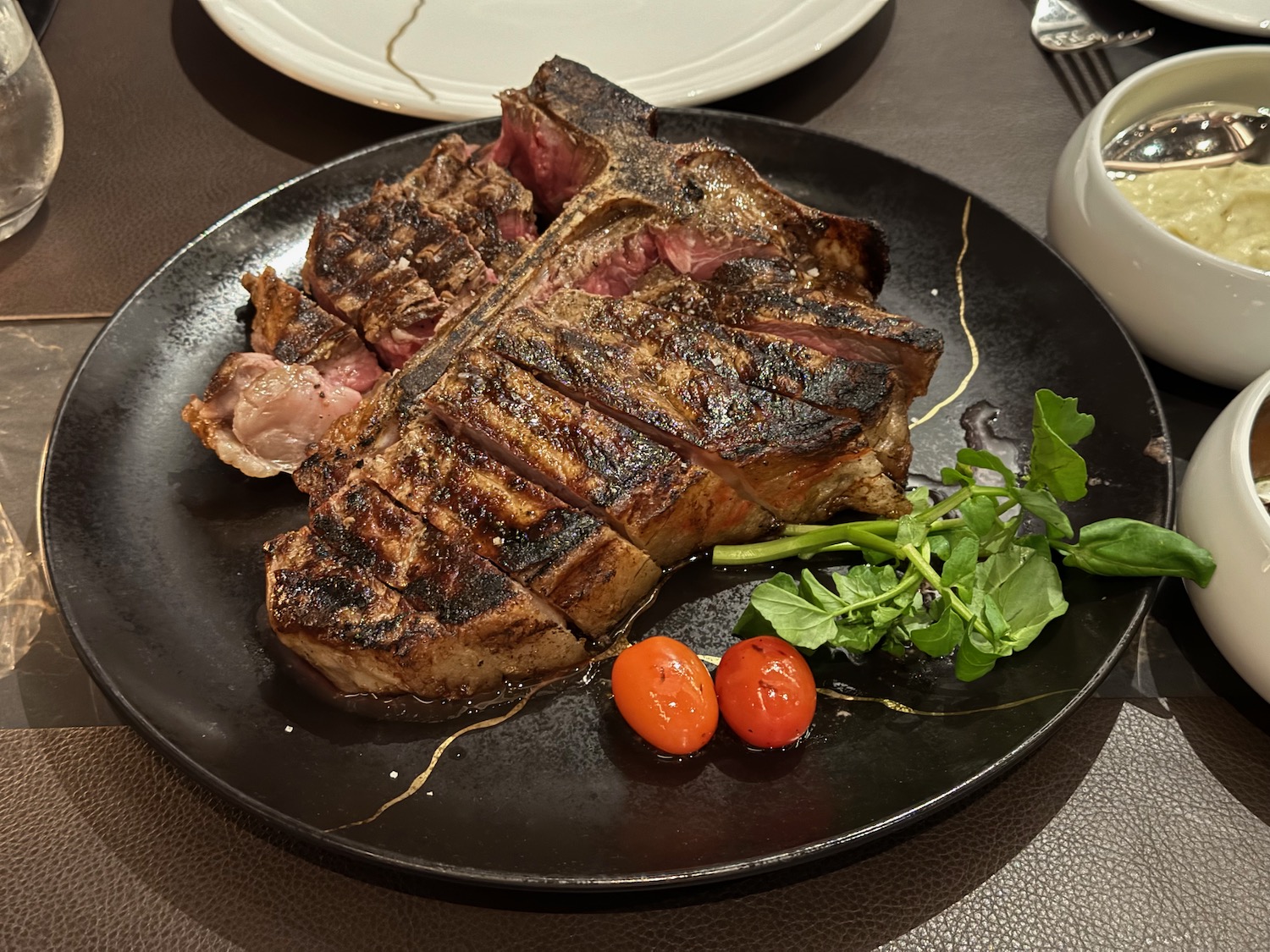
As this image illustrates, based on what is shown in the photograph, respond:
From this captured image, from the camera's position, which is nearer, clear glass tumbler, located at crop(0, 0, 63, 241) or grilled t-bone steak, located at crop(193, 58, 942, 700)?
grilled t-bone steak, located at crop(193, 58, 942, 700)

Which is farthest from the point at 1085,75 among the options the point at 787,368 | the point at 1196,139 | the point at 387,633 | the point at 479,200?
the point at 387,633

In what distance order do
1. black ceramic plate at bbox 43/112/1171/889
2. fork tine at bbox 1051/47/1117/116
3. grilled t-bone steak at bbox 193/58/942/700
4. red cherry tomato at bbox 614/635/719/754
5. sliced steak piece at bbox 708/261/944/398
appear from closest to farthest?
black ceramic plate at bbox 43/112/1171/889
red cherry tomato at bbox 614/635/719/754
grilled t-bone steak at bbox 193/58/942/700
sliced steak piece at bbox 708/261/944/398
fork tine at bbox 1051/47/1117/116

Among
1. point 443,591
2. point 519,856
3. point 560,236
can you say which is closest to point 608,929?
point 519,856

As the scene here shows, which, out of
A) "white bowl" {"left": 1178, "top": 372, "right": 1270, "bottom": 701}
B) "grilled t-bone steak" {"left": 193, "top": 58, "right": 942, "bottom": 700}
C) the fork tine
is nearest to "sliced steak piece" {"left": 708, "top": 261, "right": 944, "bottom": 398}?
"grilled t-bone steak" {"left": 193, "top": 58, "right": 942, "bottom": 700}

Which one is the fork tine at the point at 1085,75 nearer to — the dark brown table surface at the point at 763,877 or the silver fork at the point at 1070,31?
the silver fork at the point at 1070,31

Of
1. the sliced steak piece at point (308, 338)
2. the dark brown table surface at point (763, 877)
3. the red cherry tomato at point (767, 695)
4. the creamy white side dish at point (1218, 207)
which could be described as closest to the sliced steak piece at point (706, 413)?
the red cherry tomato at point (767, 695)

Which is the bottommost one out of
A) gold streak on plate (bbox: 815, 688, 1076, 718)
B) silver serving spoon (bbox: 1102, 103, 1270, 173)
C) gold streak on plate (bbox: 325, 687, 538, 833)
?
gold streak on plate (bbox: 325, 687, 538, 833)

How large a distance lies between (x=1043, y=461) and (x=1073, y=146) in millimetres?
1262

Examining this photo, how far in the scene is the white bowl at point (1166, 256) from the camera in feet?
8.38

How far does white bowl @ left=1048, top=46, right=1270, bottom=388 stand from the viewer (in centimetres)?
255

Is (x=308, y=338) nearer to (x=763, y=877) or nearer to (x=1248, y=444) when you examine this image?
(x=763, y=877)

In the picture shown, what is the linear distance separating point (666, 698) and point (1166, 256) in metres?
1.82

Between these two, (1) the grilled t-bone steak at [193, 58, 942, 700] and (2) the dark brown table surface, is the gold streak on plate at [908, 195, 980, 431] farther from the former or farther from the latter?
(2) the dark brown table surface

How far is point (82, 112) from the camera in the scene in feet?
12.6
